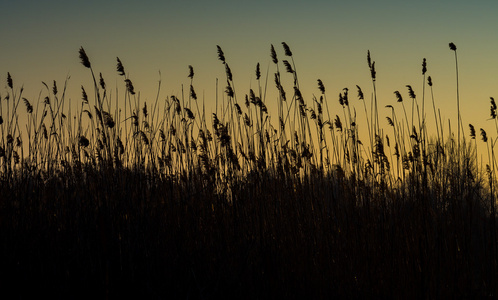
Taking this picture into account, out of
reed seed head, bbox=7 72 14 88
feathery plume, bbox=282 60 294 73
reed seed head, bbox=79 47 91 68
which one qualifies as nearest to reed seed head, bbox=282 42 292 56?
feathery plume, bbox=282 60 294 73

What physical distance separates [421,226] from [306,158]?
1.01m

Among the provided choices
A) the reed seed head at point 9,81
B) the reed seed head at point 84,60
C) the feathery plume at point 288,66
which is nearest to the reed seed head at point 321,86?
the feathery plume at point 288,66

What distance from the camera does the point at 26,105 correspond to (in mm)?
4766

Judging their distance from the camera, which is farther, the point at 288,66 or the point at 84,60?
the point at 288,66

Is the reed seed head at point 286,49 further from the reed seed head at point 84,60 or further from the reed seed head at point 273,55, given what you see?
the reed seed head at point 84,60

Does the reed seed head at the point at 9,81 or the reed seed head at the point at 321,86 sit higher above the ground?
the reed seed head at the point at 9,81

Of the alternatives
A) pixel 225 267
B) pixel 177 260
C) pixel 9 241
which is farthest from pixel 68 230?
pixel 225 267

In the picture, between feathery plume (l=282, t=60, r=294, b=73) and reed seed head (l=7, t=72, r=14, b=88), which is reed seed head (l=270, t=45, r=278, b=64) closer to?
feathery plume (l=282, t=60, r=294, b=73)

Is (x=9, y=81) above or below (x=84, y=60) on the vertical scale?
above

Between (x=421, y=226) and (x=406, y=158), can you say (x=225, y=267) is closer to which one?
(x=421, y=226)

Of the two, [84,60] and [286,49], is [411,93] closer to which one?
[286,49]

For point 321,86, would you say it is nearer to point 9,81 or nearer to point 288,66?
point 288,66

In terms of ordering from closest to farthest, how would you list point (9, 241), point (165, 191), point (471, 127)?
point (9, 241), point (165, 191), point (471, 127)

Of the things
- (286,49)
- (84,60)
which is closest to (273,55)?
(286,49)
